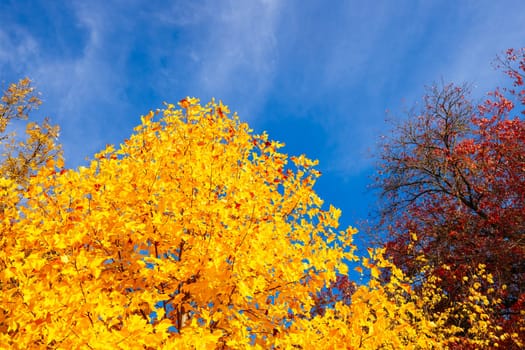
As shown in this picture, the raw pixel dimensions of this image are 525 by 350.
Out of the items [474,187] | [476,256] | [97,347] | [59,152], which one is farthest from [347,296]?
[97,347]

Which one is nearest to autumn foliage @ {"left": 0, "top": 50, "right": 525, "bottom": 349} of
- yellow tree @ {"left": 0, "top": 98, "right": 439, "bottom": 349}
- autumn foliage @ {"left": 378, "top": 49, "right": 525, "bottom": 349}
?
yellow tree @ {"left": 0, "top": 98, "right": 439, "bottom": 349}

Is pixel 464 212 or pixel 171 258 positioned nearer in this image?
pixel 171 258

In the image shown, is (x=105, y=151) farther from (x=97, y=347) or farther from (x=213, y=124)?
(x=97, y=347)

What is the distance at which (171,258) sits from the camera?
4.43m

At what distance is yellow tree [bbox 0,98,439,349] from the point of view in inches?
123

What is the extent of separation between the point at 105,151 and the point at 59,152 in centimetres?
1021

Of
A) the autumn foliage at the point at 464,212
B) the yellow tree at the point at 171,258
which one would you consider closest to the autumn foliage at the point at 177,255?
the yellow tree at the point at 171,258

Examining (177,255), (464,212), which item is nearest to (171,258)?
(177,255)

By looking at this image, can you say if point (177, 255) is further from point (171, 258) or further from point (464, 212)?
point (464, 212)

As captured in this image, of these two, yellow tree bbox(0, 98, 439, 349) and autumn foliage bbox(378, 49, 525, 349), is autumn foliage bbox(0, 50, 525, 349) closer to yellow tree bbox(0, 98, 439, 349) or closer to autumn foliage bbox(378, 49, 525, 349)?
yellow tree bbox(0, 98, 439, 349)

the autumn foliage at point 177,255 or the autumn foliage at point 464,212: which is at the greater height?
the autumn foliage at point 464,212

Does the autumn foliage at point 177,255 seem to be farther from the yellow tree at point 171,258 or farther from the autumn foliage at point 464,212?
the autumn foliage at point 464,212

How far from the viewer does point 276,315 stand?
15.5 ft

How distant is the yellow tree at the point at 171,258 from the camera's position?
3121 mm
